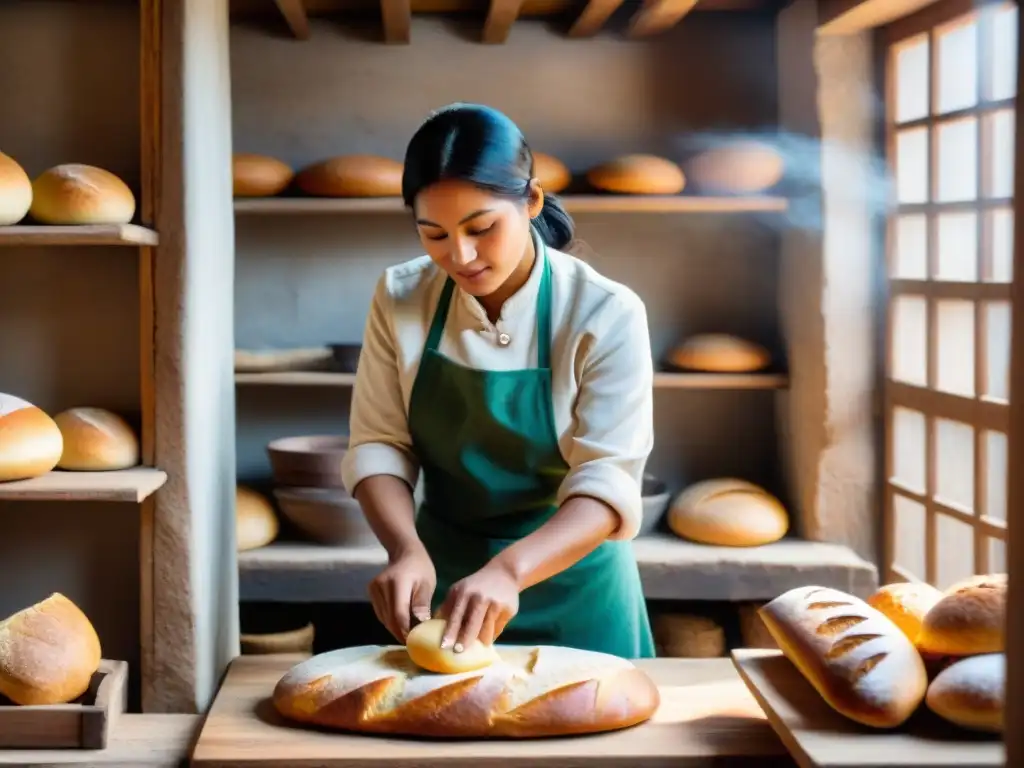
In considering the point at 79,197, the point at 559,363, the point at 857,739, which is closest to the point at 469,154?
the point at 559,363

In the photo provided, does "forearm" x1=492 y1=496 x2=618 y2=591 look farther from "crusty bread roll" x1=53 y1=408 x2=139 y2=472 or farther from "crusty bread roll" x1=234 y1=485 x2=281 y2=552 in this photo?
"crusty bread roll" x1=234 y1=485 x2=281 y2=552

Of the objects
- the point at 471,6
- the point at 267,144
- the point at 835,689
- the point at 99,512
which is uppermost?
the point at 471,6

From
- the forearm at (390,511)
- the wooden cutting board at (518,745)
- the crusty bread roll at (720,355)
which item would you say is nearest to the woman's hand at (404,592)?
the forearm at (390,511)

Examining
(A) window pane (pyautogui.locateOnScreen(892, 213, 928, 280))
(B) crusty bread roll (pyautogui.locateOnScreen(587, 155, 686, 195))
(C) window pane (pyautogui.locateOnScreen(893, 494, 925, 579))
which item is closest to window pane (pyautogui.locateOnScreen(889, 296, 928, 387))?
(A) window pane (pyautogui.locateOnScreen(892, 213, 928, 280))

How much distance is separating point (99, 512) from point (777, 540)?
1.77 metres

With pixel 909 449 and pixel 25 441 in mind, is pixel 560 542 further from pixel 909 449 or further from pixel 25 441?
pixel 909 449

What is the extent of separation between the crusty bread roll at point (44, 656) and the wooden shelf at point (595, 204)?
61.4 inches

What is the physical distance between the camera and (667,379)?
310 cm

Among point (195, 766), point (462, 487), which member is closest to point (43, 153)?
point (462, 487)

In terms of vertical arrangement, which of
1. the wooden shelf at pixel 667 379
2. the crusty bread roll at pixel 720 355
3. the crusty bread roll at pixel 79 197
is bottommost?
the wooden shelf at pixel 667 379

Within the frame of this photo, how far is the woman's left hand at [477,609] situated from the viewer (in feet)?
4.98

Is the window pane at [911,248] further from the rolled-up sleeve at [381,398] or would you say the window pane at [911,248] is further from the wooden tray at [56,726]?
the wooden tray at [56,726]

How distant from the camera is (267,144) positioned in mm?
3326

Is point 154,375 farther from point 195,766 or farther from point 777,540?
point 777,540
